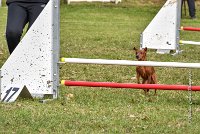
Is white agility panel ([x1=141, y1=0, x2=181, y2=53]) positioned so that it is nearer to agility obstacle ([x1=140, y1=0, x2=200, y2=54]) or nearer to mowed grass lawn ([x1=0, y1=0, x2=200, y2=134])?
agility obstacle ([x1=140, y1=0, x2=200, y2=54])

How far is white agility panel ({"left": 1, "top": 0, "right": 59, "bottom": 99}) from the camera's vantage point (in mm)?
6543

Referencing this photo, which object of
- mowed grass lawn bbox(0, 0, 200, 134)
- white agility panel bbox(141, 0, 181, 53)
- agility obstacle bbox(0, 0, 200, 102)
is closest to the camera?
mowed grass lawn bbox(0, 0, 200, 134)

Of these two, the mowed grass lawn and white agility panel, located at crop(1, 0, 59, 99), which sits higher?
white agility panel, located at crop(1, 0, 59, 99)

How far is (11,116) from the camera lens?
5.85m

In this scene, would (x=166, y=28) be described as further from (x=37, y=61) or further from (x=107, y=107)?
(x=107, y=107)

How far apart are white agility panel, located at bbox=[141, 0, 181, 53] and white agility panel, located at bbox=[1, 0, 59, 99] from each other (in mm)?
5077

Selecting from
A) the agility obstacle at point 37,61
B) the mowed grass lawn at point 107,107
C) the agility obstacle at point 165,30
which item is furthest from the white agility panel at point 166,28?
the agility obstacle at point 37,61

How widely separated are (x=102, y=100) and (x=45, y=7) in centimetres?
109

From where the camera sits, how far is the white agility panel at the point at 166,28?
11430mm

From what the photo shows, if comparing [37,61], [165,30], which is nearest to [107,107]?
[37,61]

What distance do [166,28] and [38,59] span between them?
17.1ft

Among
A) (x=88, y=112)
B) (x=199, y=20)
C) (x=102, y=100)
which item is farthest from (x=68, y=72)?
(x=199, y=20)

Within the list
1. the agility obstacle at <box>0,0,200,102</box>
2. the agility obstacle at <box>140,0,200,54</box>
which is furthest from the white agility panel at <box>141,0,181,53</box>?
the agility obstacle at <box>0,0,200,102</box>

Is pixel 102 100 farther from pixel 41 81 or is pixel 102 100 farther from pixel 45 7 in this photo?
pixel 45 7
